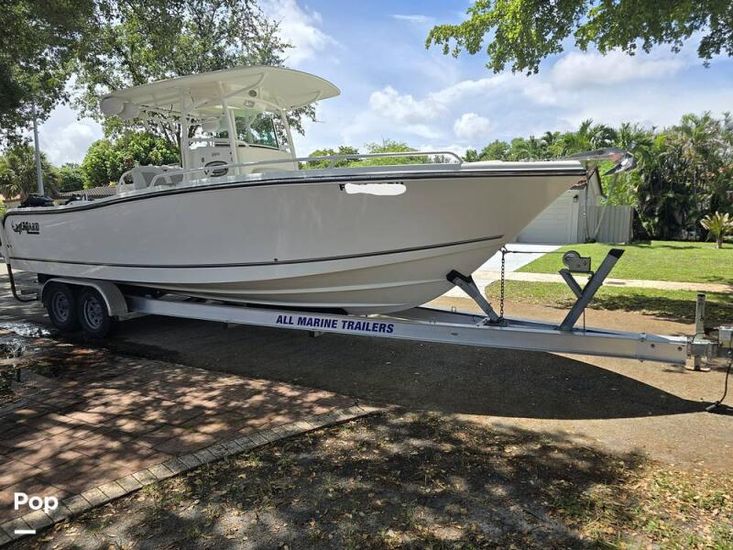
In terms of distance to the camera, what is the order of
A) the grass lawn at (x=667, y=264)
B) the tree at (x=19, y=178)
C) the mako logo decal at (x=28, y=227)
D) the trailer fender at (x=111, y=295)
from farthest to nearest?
the tree at (x=19, y=178), the grass lawn at (x=667, y=264), the mako logo decal at (x=28, y=227), the trailer fender at (x=111, y=295)

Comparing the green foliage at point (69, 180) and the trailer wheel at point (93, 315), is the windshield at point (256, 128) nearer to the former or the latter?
the trailer wheel at point (93, 315)

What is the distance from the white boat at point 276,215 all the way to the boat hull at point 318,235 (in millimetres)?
13

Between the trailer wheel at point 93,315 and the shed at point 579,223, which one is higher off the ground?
the shed at point 579,223

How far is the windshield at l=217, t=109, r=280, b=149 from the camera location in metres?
6.67

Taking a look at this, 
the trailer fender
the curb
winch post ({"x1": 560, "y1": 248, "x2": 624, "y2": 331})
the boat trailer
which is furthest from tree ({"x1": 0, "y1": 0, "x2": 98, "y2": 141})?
winch post ({"x1": 560, "y1": 248, "x2": 624, "y2": 331})

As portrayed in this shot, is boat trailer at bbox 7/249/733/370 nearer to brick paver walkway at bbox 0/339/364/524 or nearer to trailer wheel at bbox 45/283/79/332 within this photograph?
brick paver walkway at bbox 0/339/364/524

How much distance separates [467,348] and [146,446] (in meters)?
4.03

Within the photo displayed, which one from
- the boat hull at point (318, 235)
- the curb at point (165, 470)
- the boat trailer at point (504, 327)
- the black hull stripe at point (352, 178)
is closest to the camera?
the curb at point (165, 470)

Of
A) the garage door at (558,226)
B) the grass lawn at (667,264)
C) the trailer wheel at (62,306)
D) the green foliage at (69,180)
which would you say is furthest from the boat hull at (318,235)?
the green foliage at (69,180)

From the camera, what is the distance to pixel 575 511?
2885 mm

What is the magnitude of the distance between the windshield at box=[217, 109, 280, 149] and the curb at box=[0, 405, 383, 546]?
4.12 meters

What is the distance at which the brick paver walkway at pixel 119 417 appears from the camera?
3.43m

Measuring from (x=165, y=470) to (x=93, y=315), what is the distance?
470 cm

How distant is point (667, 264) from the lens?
1403 centimetres
